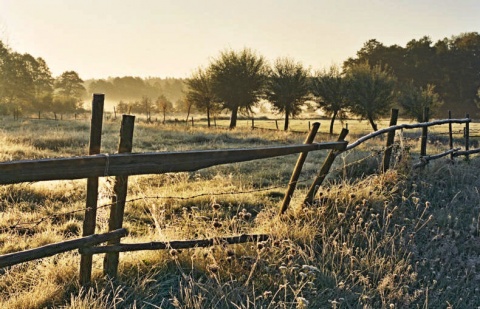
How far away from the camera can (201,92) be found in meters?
42.8

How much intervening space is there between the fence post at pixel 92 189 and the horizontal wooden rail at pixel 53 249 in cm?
18

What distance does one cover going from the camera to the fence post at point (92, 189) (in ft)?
11.8

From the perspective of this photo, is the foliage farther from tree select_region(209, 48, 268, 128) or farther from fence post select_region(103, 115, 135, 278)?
fence post select_region(103, 115, 135, 278)

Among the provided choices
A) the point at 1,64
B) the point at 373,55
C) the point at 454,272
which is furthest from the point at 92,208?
the point at 373,55

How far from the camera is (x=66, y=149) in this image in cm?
1794

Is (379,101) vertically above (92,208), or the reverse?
(379,101)

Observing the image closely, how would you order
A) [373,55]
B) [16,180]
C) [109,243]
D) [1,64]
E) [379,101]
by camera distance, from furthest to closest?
[373,55] < [1,64] < [379,101] < [109,243] < [16,180]

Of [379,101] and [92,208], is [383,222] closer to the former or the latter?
[92,208]

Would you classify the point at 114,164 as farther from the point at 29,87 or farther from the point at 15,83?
the point at 29,87

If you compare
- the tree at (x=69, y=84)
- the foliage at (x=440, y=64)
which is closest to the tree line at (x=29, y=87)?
the tree at (x=69, y=84)

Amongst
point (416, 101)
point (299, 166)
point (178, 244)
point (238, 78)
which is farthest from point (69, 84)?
point (178, 244)

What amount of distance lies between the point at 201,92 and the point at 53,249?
132ft

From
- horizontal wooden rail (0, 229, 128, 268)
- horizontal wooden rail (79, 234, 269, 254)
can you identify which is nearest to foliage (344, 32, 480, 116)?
horizontal wooden rail (79, 234, 269, 254)

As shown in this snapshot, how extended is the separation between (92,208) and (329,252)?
8.56 feet
